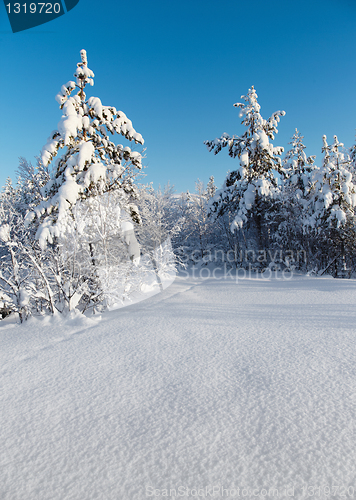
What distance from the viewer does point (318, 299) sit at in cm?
696

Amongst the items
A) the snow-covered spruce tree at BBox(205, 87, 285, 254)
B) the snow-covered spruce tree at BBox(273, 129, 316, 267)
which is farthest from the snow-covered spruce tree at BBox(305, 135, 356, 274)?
the snow-covered spruce tree at BBox(205, 87, 285, 254)

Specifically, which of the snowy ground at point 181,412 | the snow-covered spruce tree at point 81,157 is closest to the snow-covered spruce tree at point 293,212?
the snow-covered spruce tree at point 81,157

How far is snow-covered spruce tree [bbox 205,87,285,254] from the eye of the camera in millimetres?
14391

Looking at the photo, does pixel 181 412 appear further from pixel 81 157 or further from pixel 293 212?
pixel 293 212

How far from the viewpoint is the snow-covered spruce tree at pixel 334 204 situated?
13.2 m

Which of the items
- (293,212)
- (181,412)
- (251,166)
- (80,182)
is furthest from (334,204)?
(181,412)

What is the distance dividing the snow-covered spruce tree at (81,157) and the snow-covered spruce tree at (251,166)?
26.3 ft

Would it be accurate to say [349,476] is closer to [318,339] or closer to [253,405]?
[253,405]

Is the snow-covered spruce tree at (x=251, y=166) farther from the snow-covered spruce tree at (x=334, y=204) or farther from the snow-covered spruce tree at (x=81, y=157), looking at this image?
the snow-covered spruce tree at (x=81, y=157)

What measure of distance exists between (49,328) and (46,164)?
4.57m

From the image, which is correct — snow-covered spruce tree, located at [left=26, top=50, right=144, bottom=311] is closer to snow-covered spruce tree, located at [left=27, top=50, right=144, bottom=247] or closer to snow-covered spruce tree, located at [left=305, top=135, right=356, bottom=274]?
snow-covered spruce tree, located at [left=27, top=50, right=144, bottom=247]

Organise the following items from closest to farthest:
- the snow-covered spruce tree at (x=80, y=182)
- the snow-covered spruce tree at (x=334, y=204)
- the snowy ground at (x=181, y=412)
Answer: the snowy ground at (x=181, y=412), the snow-covered spruce tree at (x=80, y=182), the snow-covered spruce tree at (x=334, y=204)

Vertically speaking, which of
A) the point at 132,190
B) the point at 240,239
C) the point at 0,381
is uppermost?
the point at 132,190

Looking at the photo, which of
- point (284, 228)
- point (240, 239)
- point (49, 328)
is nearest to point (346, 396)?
point (49, 328)
